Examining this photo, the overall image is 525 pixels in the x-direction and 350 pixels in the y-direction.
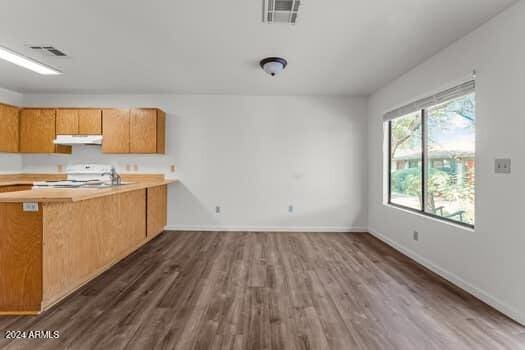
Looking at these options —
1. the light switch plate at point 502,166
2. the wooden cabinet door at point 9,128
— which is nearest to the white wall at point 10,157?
the wooden cabinet door at point 9,128

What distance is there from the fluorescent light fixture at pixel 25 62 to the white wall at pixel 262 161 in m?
1.43

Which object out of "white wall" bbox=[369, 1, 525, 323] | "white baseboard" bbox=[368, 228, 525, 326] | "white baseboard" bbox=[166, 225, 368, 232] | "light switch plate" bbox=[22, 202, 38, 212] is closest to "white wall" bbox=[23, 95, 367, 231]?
"white baseboard" bbox=[166, 225, 368, 232]

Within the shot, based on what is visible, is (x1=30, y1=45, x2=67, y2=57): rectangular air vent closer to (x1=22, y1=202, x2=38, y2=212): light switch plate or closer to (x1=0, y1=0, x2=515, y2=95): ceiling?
(x1=0, y1=0, x2=515, y2=95): ceiling

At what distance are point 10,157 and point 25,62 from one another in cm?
229

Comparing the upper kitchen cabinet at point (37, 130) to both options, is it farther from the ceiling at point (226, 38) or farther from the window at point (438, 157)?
the window at point (438, 157)

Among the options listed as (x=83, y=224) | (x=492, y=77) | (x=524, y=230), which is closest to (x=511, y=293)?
(x=524, y=230)

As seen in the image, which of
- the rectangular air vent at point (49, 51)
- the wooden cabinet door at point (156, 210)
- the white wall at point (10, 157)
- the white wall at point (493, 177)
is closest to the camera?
the white wall at point (493, 177)

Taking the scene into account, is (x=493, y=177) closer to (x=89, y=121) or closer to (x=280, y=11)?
(x=280, y=11)

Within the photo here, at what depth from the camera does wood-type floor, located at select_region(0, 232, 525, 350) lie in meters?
1.78

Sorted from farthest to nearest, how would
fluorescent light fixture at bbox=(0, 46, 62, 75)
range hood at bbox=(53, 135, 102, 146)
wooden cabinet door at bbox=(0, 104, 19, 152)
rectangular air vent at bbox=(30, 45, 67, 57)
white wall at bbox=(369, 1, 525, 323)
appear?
range hood at bbox=(53, 135, 102, 146) < wooden cabinet door at bbox=(0, 104, 19, 152) < fluorescent light fixture at bbox=(0, 46, 62, 75) < rectangular air vent at bbox=(30, 45, 67, 57) < white wall at bbox=(369, 1, 525, 323)

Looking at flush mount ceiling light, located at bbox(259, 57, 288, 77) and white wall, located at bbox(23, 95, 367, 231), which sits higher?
flush mount ceiling light, located at bbox(259, 57, 288, 77)

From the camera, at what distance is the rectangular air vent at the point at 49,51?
2990 millimetres

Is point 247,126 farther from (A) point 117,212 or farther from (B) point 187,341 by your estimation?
(B) point 187,341

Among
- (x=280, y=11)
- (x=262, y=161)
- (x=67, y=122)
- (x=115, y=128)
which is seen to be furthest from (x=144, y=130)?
(x=280, y=11)
